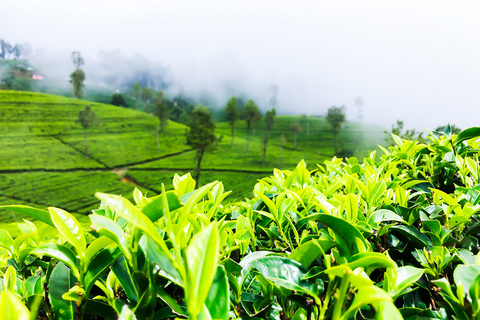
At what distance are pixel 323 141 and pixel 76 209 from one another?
26665 mm

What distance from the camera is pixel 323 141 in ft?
107

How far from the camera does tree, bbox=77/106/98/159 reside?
29000 mm

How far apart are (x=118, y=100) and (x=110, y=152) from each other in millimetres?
8054

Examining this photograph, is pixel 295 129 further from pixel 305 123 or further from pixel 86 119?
pixel 86 119

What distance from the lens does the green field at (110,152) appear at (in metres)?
25.9

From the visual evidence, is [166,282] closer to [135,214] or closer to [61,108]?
[135,214]

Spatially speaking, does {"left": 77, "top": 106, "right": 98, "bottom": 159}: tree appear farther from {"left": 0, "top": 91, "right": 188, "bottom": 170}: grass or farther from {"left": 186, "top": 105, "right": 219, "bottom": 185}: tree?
{"left": 186, "top": 105, "right": 219, "bottom": 185}: tree

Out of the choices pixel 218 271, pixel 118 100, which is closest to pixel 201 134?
pixel 118 100

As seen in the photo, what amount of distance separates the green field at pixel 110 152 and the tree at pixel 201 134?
176 cm

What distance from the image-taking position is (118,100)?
33812 mm

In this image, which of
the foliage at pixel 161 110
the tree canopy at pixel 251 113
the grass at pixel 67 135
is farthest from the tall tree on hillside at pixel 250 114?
the foliage at pixel 161 110

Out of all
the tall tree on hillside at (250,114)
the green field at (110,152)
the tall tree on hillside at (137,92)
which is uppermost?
the tall tree on hillside at (137,92)

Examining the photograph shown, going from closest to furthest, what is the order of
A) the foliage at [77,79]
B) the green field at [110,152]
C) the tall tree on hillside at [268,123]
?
the green field at [110,152] → the foliage at [77,79] → the tall tree on hillside at [268,123]

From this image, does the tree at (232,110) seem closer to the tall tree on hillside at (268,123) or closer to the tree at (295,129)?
the tall tree on hillside at (268,123)
